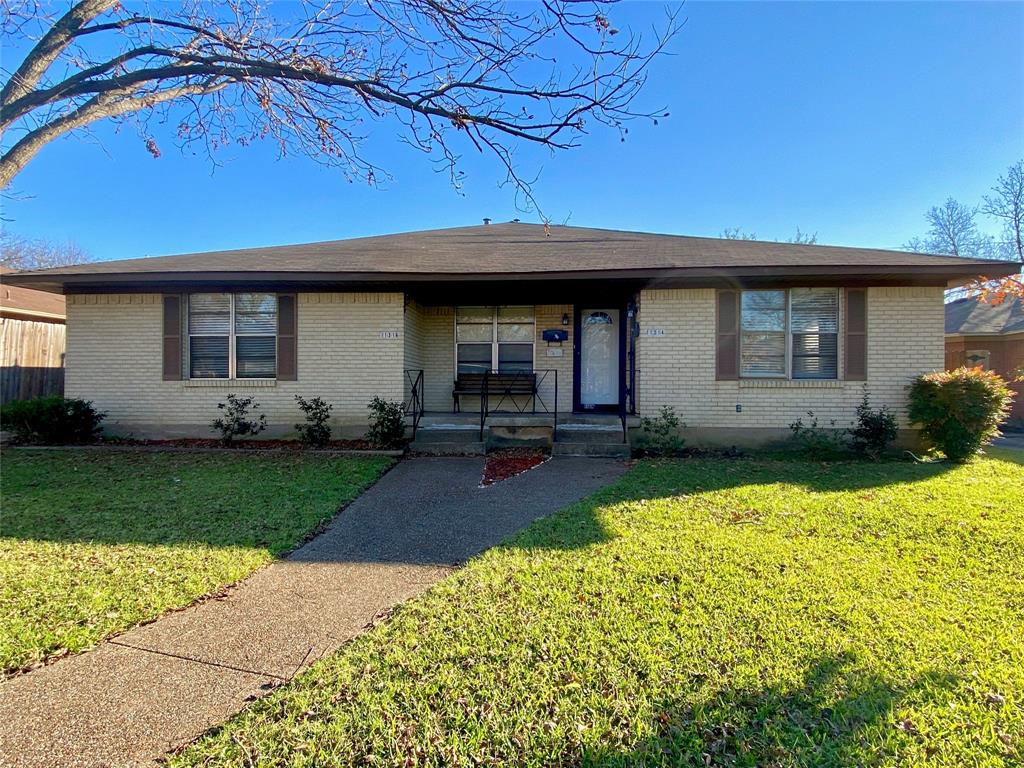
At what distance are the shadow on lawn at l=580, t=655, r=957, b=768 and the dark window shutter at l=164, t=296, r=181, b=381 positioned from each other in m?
9.91

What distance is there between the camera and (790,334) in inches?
341

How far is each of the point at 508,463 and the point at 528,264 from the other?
347 centimetres

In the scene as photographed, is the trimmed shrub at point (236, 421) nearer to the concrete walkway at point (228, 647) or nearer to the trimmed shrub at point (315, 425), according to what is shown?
the trimmed shrub at point (315, 425)

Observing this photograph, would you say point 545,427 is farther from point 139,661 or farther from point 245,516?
point 139,661

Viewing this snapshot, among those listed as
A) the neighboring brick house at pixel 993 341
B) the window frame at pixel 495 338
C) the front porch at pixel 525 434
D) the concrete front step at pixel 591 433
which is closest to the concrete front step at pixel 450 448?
the front porch at pixel 525 434

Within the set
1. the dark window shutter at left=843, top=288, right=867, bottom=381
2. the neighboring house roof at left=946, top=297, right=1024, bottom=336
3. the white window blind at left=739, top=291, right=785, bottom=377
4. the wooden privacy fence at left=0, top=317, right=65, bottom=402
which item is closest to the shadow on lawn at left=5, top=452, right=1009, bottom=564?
the dark window shutter at left=843, top=288, right=867, bottom=381

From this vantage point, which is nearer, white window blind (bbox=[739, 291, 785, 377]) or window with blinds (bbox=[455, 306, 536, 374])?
white window blind (bbox=[739, 291, 785, 377])

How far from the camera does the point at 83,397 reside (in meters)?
9.30

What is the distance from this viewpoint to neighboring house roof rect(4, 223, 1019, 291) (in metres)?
7.89

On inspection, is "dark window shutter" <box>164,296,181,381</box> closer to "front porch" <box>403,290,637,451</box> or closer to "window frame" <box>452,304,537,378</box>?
"front porch" <box>403,290,637,451</box>

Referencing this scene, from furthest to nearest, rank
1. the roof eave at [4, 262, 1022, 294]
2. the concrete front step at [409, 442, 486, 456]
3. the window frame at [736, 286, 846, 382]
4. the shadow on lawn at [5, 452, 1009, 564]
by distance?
the window frame at [736, 286, 846, 382]
the concrete front step at [409, 442, 486, 456]
the roof eave at [4, 262, 1022, 294]
the shadow on lawn at [5, 452, 1009, 564]

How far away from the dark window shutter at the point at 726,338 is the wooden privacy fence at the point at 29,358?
16.2 m

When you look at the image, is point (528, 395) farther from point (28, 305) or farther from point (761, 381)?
point (28, 305)

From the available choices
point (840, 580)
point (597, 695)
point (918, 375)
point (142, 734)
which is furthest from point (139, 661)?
point (918, 375)
